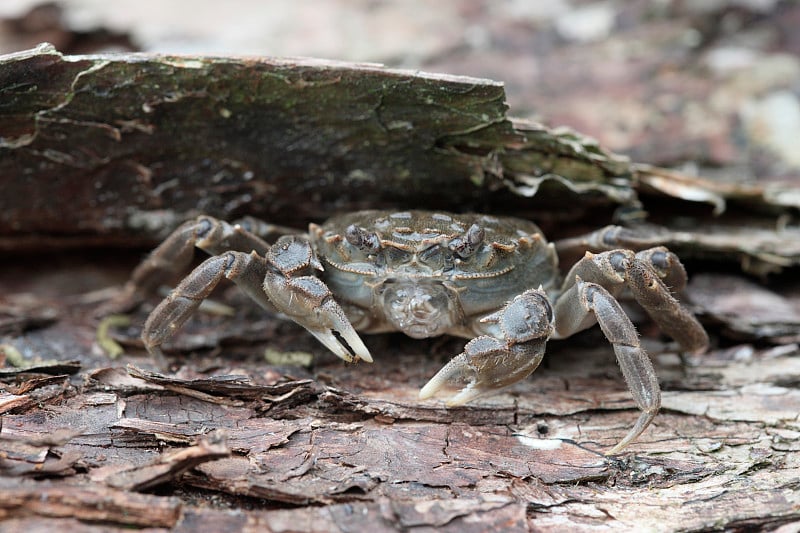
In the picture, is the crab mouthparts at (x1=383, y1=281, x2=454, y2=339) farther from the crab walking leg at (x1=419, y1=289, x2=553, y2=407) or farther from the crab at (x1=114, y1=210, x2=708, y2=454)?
the crab walking leg at (x1=419, y1=289, x2=553, y2=407)

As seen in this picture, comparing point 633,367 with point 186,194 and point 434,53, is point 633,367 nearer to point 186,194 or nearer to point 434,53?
point 186,194

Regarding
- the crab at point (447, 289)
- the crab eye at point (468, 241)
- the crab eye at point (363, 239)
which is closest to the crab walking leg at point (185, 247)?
the crab at point (447, 289)

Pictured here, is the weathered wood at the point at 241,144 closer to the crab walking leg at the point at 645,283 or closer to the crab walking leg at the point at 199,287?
the crab walking leg at the point at 645,283

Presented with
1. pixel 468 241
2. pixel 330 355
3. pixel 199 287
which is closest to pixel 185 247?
pixel 199 287

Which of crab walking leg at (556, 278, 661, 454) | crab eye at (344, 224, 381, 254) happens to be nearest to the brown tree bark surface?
crab walking leg at (556, 278, 661, 454)

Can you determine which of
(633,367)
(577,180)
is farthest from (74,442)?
(577,180)
